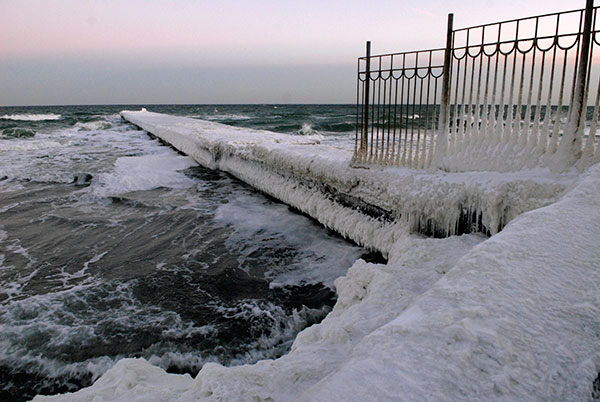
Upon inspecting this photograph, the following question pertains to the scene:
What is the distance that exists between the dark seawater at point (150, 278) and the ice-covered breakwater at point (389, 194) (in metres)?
0.35

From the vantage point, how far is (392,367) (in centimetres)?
146

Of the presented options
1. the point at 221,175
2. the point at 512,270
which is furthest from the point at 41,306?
the point at 221,175

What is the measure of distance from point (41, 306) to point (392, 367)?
387 centimetres

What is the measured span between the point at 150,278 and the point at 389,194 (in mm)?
3174

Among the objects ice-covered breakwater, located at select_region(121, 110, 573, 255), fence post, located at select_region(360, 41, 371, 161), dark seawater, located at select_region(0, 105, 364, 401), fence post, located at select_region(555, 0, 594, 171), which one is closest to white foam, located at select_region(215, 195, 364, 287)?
dark seawater, located at select_region(0, 105, 364, 401)

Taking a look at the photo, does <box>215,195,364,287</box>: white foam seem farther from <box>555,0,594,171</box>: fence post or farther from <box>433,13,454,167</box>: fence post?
<box>555,0,594,171</box>: fence post

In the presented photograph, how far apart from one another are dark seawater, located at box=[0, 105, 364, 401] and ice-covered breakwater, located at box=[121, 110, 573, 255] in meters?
0.35

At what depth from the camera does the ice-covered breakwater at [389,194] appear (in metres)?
3.79

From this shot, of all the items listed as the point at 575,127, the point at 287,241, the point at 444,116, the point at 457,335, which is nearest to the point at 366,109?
the point at 444,116

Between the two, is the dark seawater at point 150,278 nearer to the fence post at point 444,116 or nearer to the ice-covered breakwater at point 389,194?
the ice-covered breakwater at point 389,194

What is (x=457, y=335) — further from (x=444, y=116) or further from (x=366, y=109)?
(x=366, y=109)

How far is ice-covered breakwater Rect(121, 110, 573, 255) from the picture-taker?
3.79 meters

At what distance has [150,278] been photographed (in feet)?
15.4

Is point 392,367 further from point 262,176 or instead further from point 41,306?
point 262,176
